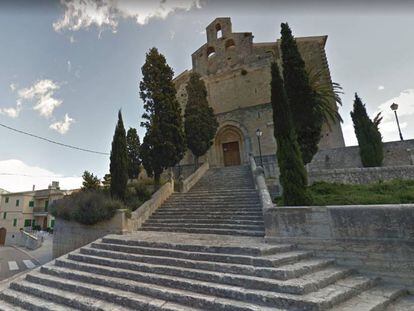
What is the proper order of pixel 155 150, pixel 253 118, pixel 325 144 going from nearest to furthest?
1. pixel 155 150
2. pixel 325 144
3. pixel 253 118

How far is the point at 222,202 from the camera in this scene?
8.63 meters

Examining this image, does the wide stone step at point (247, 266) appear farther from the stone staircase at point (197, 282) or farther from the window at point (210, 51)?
the window at point (210, 51)

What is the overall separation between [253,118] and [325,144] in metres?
6.02

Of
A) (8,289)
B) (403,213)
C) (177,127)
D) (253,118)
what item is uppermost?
(253,118)

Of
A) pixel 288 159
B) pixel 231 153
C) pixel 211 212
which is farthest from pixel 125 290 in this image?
pixel 231 153

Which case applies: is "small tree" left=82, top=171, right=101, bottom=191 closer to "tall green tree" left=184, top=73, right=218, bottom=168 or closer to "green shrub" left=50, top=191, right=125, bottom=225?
"green shrub" left=50, top=191, right=125, bottom=225

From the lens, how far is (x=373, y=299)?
3027 millimetres

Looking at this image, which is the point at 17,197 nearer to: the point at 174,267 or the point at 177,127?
the point at 177,127

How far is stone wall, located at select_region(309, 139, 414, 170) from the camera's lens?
11.6 metres

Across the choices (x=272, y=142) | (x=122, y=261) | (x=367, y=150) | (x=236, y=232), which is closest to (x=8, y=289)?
(x=122, y=261)

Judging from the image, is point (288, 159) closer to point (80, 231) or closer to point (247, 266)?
point (247, 266)

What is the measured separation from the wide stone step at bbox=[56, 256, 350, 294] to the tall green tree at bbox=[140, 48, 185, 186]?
21.8 feet

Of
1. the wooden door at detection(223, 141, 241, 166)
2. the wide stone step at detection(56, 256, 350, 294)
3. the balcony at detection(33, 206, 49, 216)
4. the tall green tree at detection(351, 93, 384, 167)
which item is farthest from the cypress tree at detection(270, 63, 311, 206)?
the balcony at detection(33, 206, 49, 216)

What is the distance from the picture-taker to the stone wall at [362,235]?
141 inches
